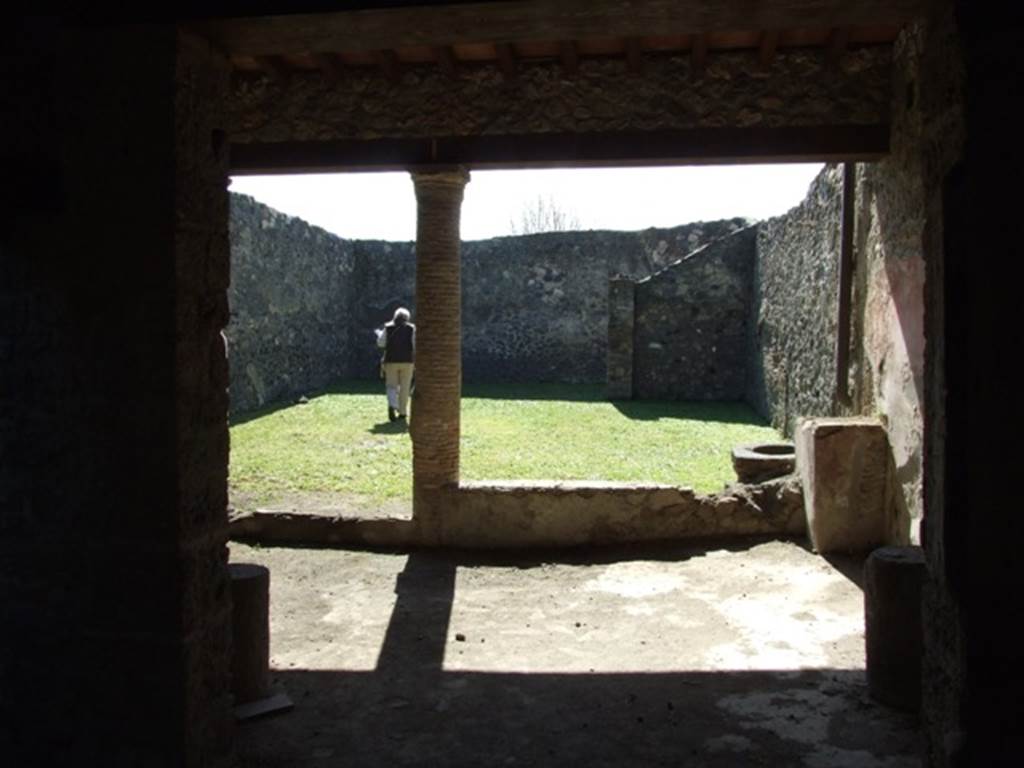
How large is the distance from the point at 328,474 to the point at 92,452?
669 centimetres

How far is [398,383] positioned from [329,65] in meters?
7.76

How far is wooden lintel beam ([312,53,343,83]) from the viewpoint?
6543 mm

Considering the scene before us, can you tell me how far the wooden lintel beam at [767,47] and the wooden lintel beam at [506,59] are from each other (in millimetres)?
1800

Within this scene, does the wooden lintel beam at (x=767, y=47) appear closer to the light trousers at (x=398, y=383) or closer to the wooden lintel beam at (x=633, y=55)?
the wooden lintel beam at (x=633, y=55)

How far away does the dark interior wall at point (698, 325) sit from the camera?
16734 mm

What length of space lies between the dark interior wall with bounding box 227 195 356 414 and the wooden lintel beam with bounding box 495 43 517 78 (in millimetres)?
7698

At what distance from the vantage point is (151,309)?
119 inches

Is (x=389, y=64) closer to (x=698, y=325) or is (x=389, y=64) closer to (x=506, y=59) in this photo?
(x=506, y=59)

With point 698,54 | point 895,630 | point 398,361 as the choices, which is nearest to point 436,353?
point 698,54

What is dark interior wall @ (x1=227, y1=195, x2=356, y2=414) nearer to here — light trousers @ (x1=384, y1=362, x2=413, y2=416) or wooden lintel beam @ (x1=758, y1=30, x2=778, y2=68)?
light trousers @ (x1=384, y1=362, x2=413, y2=416)

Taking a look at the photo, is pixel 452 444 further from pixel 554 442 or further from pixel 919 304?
pixel 554 442

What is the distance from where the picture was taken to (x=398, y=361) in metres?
13.8

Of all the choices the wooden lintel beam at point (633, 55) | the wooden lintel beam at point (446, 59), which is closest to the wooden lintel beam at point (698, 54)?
the wooden lintel beam at point (633, 55)

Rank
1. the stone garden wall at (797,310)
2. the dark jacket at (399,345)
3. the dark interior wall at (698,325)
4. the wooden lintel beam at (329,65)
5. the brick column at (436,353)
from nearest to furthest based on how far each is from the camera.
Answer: the wooden lintel beam at (329,65)
the brick column at (436,353)
the stone garden wall at (797,310)
the dark jacket at (399,345)
the dark interior wall at (698,325)
